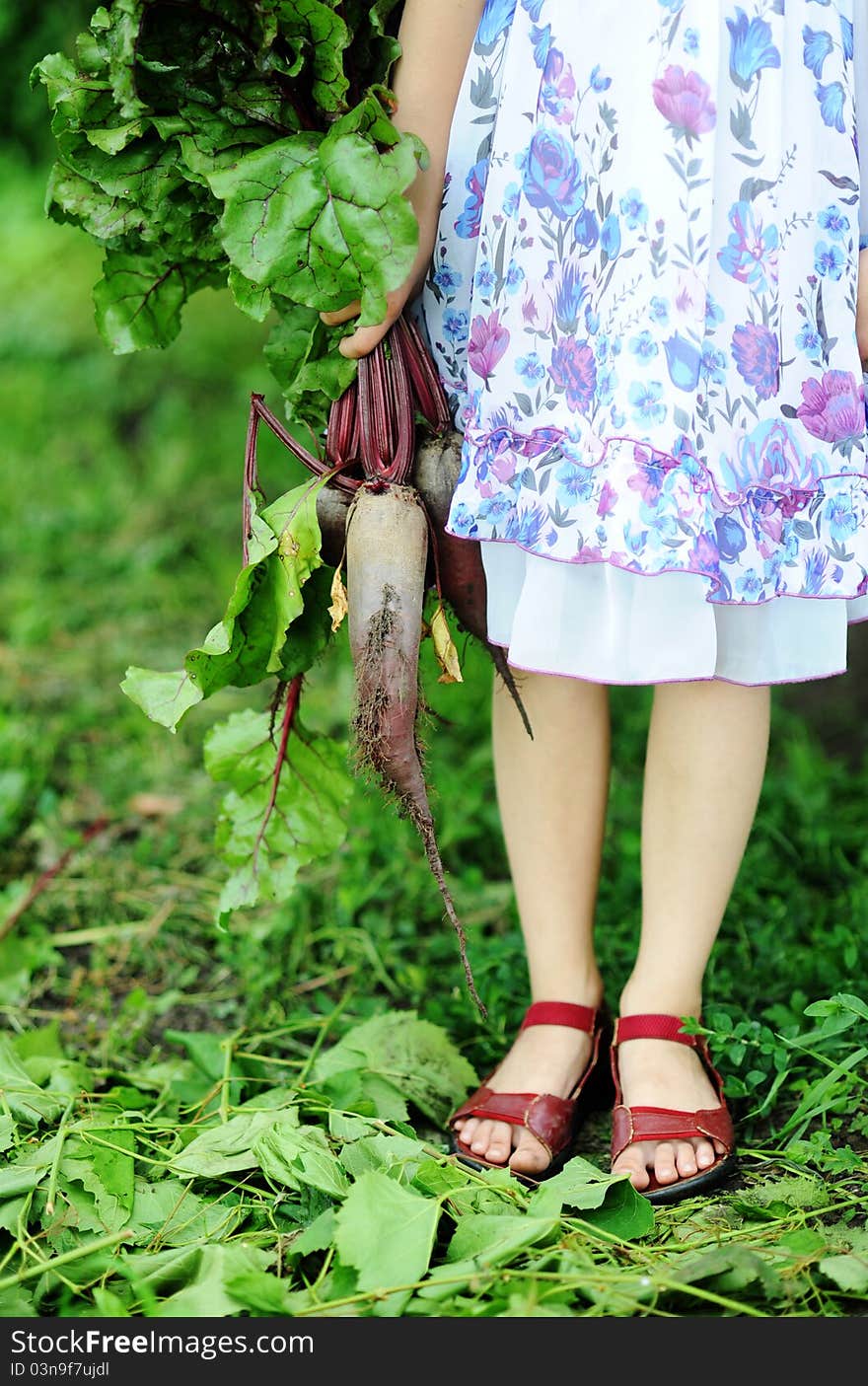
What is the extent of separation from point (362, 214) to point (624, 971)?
104 cm

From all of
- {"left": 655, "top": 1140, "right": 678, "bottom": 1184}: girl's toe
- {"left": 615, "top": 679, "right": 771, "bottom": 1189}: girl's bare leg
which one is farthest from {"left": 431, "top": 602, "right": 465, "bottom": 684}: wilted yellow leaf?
{"left": 655, "top": 1140, "right": 678, "bottom": 1184}: girl's toe

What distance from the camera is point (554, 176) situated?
1189 mm

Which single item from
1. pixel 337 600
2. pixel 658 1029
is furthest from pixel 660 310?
pixel 658 1029

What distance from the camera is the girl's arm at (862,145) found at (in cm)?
124

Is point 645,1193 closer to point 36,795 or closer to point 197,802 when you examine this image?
point 197,802

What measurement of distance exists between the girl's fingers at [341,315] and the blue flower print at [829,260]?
1.48 ft

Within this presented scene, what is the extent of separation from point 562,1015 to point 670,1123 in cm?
19

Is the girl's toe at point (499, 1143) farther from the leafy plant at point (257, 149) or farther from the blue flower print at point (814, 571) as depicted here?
the leafy plant at point (257, 149)

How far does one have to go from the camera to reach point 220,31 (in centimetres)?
125

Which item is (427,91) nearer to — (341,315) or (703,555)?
(341,315)

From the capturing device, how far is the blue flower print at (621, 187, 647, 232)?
115 centimetres

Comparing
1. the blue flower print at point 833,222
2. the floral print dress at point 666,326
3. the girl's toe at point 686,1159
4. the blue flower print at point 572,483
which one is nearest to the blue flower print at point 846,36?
the floral print dress at point 666,326

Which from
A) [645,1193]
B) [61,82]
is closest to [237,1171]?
[645,1193]

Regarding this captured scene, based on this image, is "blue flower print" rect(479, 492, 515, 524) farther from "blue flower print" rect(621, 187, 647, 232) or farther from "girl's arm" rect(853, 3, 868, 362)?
"girl's arm" rect(853, 3, 868, 362)
